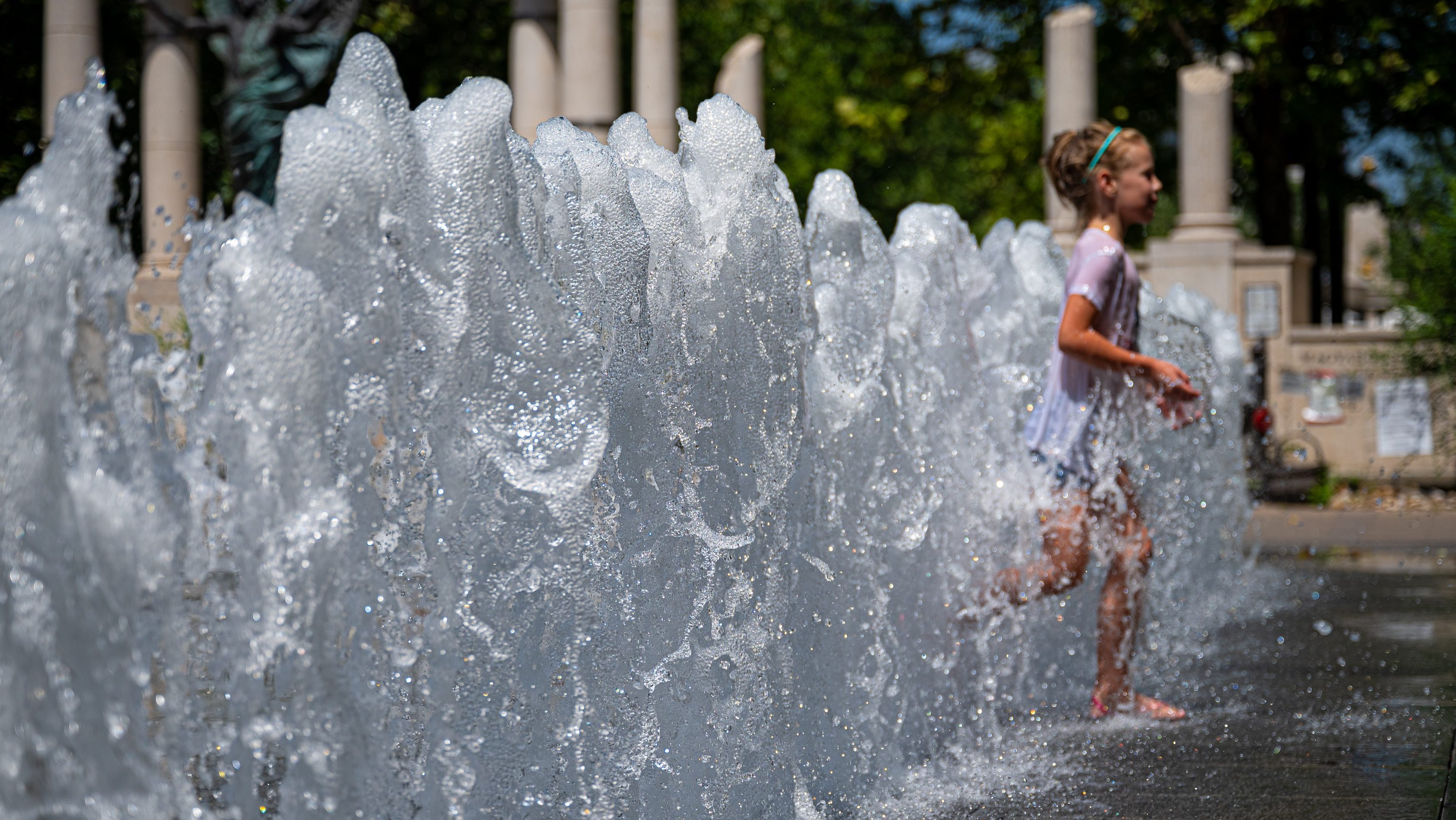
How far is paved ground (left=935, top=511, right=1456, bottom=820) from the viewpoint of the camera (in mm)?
3740

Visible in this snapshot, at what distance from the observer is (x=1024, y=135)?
29141 millimetres

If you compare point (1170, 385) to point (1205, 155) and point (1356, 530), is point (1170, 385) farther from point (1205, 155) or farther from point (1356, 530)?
point (1205, 155)

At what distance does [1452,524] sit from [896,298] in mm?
8529

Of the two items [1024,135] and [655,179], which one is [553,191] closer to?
[655,179]

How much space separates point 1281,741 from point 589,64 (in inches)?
604

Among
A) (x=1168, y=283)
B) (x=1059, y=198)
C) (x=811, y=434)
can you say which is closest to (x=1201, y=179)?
(x=1168, y=283)

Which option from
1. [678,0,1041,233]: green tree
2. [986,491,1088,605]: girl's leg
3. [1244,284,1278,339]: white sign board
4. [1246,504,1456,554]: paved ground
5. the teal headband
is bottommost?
[1246,504,1456,554]: paved ground

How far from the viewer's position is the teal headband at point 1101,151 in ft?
16.4

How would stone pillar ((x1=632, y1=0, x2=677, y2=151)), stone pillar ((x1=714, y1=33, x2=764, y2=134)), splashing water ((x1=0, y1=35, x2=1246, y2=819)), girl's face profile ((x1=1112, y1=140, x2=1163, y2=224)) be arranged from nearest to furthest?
splashing water ((x1=0, y1=35, x2=1246, y2=819)) → girl's face profile ((x1=1112, y1=140, x2=1163, y2=224)) → stone pillar ((x1=632, y1=0, x2=677, y2=151)) → stone pillar ((x1=714, y1=33, x2=764, y2=134))

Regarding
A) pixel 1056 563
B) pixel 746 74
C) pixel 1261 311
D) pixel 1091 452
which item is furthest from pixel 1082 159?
pixel 746 74

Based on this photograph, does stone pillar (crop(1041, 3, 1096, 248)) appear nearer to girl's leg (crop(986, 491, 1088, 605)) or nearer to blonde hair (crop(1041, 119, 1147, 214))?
blonde hair (crop(1041, 119, 1147, 214))

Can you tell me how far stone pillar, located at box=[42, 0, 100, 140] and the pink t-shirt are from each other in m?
15.7

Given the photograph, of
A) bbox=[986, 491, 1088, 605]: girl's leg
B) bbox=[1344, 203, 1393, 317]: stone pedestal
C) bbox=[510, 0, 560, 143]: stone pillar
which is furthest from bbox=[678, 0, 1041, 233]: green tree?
bbox=[986, 491, 1088, 605]: girl's leg

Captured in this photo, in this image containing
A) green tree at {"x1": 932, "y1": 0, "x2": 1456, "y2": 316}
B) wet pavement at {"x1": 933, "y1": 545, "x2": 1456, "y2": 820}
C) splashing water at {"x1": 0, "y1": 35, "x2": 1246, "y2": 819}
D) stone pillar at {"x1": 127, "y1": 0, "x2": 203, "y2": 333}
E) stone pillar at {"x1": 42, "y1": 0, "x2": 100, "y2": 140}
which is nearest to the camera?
splashing water at {"x1": 0, "y1": 35, "x2": 1246, "y2": 819}
